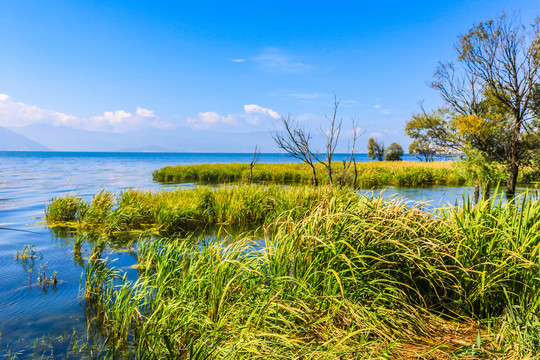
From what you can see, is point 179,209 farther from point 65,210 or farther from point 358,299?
point 358,299

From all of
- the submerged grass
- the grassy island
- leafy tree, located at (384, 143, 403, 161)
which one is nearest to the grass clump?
the grassy island

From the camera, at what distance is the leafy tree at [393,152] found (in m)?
77.8

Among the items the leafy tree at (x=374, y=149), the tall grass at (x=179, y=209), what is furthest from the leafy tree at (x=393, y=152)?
the tall grass at (x=179, y=209)

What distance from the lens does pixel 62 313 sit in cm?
518

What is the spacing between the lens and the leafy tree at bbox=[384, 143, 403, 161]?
77.8 metres

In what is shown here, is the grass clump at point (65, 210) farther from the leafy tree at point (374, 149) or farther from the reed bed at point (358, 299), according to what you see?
the leafy tree at point (374, 149)

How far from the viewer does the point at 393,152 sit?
257 ft

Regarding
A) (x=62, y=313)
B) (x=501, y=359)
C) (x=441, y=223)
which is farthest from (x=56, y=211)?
(x=501, y=359)

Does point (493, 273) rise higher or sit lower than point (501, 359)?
higher

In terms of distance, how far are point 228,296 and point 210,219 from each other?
8408mm

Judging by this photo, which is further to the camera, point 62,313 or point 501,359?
point 62,313

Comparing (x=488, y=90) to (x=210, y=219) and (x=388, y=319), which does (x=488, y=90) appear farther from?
(x=388, y=319)

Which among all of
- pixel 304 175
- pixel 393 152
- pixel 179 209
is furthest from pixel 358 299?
pixel 393 152

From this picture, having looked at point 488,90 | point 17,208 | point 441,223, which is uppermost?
point 488,90
